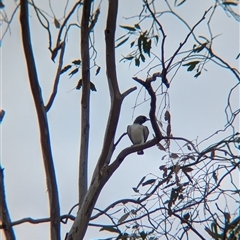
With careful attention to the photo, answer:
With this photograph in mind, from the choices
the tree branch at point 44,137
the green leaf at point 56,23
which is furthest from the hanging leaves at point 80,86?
the tree branch at point 44,137

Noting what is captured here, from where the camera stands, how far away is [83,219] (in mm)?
2389

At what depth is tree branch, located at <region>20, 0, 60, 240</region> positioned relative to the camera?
224cm

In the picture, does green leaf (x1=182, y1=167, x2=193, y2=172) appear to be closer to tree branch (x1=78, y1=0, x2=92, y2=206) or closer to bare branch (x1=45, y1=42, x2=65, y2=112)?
tree branch (x1=78, y1=0, x2=92, y2=206)

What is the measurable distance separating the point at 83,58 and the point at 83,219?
834 millimetres

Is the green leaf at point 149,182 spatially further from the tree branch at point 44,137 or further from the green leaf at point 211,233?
the tree branch at point 44,137

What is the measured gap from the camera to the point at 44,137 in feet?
7.60

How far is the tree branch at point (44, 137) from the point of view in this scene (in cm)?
224

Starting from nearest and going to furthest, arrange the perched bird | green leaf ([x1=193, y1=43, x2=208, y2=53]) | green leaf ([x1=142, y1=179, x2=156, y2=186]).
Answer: green leaf ([x1=193, y1=43, x2=208, y2=53]) < green leaf ([x1=142, y1=179, x2=156, y2=186]) < the perched bird

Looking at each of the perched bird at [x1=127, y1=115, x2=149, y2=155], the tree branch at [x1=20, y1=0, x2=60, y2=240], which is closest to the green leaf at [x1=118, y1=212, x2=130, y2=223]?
the tree branch at [x1=20, y1=0, x2=60, y2=240]

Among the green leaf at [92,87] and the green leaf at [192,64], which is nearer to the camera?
the green leaf at [192,64]

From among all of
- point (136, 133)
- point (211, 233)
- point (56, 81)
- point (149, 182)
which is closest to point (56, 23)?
point (56, 81)

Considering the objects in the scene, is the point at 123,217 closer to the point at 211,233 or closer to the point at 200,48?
the point at 211,233

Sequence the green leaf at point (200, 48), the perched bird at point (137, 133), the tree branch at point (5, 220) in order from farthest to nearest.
→ the perched bird at point (137, 133)
the green leaf at point (200, 48)
the tree branch at point (5, 220)

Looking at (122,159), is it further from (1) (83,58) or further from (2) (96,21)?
(2) (96,21)
